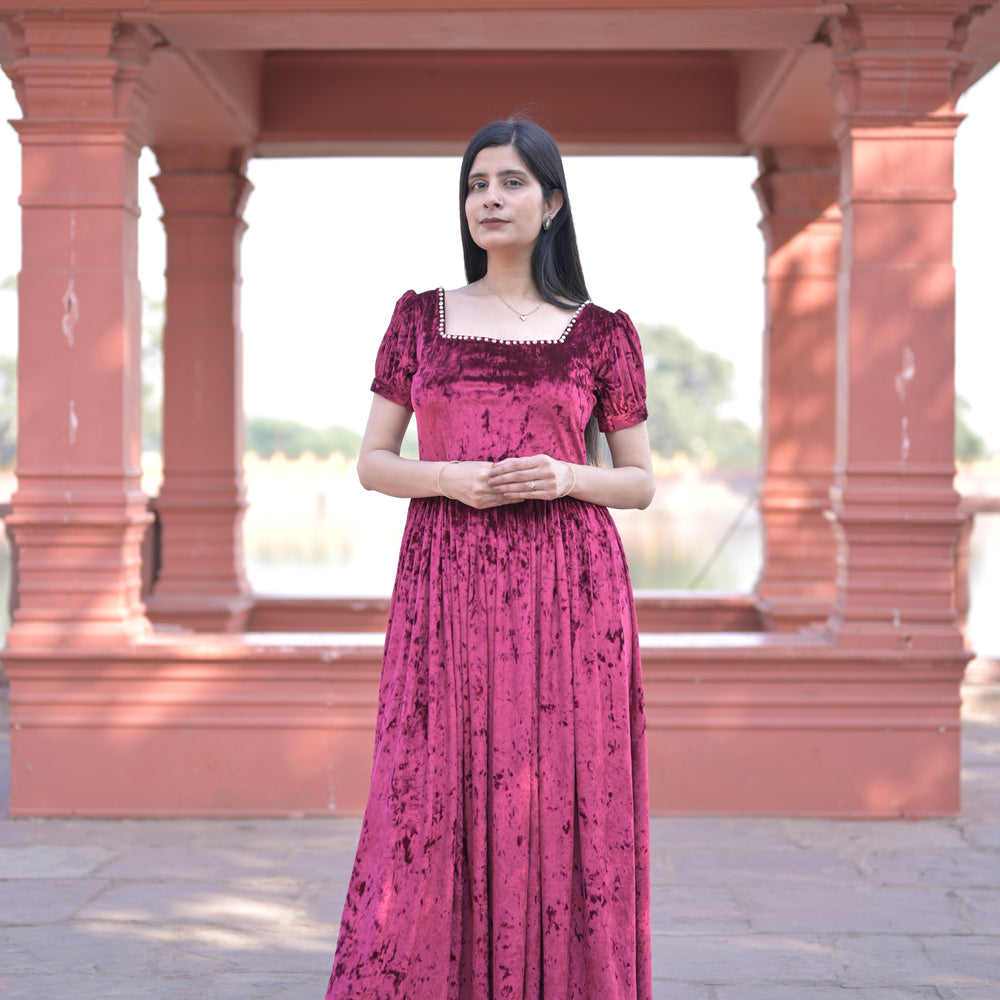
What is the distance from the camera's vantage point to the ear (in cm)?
247

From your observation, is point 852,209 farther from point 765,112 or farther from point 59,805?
point 59,805

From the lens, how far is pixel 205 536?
7078mm

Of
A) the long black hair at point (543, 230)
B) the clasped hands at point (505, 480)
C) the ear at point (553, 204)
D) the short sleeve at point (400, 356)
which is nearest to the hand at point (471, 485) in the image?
the clasped hands at point (505, 480)

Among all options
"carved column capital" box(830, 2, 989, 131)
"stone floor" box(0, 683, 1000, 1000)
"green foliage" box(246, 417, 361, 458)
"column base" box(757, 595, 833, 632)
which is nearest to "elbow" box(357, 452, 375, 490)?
"stone floor" box(0, 683, 1000, 1000)

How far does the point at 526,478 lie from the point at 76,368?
304 centimetres

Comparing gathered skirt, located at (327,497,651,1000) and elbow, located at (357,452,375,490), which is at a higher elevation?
elbow, located at (357,452,375,490)

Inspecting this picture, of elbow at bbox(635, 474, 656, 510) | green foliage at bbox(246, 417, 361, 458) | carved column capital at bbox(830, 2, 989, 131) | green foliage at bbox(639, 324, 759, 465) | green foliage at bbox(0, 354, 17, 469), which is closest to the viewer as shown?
elbow at bbox(635, 474, 656, 510)

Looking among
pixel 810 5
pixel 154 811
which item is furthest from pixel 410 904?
pixel 810 5

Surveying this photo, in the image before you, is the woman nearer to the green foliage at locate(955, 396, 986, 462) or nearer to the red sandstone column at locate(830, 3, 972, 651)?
the red sandstone column at locate(830, 3, 972, 651)

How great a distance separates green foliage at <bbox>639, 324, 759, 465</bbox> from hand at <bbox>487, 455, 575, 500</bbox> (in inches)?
2167

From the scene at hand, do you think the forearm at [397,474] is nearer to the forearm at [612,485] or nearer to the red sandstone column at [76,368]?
the forearm at [612,485]

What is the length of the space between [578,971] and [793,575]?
194 inches

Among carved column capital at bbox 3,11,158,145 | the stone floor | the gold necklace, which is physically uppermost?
carved column capital at bbox 3,11,158,145

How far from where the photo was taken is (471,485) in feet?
7.57
